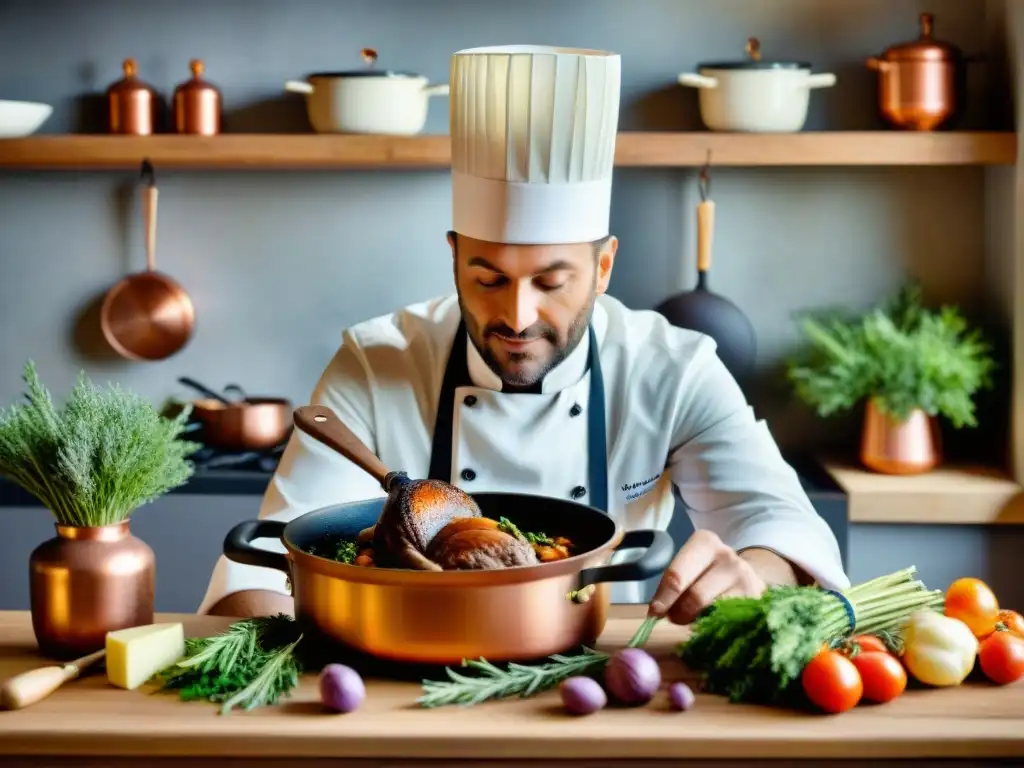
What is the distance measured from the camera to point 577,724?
1.20 metres

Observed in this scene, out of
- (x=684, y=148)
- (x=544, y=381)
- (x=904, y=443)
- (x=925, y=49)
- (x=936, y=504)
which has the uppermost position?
(x=925, y=49)

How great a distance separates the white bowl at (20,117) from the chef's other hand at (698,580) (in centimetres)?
250

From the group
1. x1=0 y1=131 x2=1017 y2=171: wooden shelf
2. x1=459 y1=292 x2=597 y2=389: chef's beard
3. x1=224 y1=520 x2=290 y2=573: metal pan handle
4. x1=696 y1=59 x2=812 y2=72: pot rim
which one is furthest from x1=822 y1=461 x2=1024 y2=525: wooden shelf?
x1=224 y1=520 x2=290 y2=573: metal pan handle

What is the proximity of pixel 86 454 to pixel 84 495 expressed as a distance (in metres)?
0.04

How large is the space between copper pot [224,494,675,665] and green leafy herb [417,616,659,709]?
2 cm

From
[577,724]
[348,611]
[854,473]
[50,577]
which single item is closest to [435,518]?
[348,611]

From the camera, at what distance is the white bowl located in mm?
3279

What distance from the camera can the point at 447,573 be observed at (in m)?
1.21

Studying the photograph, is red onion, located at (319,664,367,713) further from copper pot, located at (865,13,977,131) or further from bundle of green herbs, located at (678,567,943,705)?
copper pot, located at (865,13,977,131)

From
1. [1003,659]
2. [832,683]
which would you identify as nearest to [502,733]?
[832,683]

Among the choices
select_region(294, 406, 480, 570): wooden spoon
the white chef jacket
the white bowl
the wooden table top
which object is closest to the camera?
the wooden table top

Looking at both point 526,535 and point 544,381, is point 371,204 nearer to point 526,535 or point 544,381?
point 544,381

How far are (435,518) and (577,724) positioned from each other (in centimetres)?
25

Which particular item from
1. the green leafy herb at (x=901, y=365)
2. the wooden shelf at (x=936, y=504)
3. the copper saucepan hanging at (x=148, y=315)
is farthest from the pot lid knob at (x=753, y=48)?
the copper saucepan hanging at (x=148, y=315)
